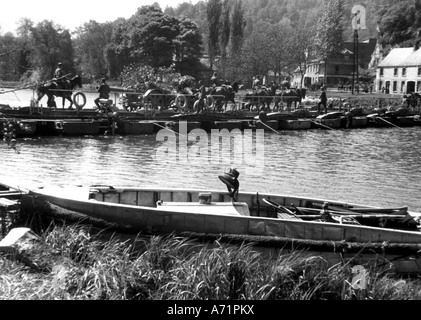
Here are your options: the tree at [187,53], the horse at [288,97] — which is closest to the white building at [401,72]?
the tree at [187,53]

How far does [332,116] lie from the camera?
47281mm

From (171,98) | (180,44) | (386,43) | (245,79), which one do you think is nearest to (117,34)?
(180,44)

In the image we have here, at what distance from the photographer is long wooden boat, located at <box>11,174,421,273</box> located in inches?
443

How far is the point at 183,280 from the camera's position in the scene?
8.38 meters

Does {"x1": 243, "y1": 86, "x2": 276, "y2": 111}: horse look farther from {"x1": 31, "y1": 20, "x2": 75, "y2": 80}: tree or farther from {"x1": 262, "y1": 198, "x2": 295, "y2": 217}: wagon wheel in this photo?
{"x1": 31, "y1": 20, "x2": 75, "y2": 80}: tree

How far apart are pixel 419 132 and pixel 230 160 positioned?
24103 mm

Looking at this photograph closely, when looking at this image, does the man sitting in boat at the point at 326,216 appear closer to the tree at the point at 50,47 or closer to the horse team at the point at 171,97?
the horse team at the point at 171,97

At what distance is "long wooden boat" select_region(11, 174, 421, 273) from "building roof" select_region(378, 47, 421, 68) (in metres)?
72.5

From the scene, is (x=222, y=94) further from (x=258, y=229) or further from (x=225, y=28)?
(x=225, y=28)

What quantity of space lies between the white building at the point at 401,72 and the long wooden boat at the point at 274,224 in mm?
71991

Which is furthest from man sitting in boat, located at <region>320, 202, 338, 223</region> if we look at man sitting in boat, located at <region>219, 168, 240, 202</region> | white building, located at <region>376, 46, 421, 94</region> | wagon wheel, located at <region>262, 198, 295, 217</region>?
white building, located at <region>376, 46, 421, 94</region>

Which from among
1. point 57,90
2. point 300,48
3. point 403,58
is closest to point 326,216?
point 57,90

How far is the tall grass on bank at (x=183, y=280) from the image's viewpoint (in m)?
8.06
